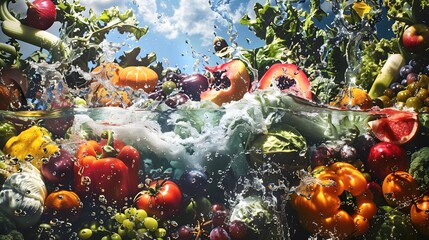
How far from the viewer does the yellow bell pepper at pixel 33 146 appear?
1.76 meters

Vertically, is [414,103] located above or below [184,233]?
above

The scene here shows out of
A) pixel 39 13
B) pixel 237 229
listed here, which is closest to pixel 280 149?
pixel 237 229

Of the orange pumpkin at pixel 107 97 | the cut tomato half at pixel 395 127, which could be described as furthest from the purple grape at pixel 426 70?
the orange pumpkin at pixel 107 97

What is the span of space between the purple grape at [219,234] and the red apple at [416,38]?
156 centimetres

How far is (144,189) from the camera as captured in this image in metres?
1.72

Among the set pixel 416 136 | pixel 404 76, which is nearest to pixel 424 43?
pixel 404 76

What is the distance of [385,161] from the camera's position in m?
1.83

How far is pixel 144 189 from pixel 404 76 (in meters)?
1.53

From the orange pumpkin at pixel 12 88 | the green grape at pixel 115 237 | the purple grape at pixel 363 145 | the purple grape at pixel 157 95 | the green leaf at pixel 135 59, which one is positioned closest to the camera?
the green grape at pixel 115 237

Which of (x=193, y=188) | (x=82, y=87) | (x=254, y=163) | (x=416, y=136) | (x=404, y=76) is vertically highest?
(x=404, y=76)

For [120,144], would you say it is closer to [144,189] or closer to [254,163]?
[144,189]

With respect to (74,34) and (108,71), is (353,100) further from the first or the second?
(74,34)

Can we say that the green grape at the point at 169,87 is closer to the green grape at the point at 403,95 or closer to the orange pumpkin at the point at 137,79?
the orange pumpkin at the point at 137,79

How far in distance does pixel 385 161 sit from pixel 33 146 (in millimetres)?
1097
